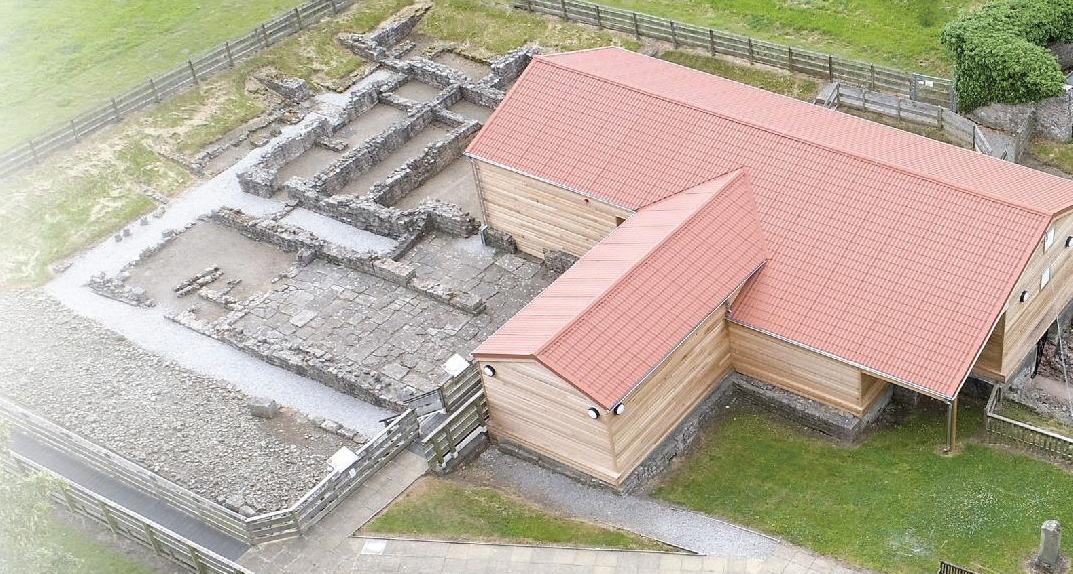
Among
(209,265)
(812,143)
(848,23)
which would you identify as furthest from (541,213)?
(848,23)

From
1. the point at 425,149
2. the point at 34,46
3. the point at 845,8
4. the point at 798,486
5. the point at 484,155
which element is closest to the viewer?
the point at 798,486

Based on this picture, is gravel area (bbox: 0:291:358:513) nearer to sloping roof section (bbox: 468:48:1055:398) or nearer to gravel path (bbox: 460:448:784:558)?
gravel path (bbox: 460:448:784:558)

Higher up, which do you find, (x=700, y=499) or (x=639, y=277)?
(x=639, y=277)

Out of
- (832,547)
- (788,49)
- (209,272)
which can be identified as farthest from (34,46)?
(832,547)

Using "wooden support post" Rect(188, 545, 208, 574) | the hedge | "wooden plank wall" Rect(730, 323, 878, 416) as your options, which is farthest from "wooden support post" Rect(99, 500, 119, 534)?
the hedge

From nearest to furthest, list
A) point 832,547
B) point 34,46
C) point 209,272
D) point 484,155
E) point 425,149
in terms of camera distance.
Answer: point 832,547 → point 484,155 → point 209,272 → point 425,149 → point 34,46

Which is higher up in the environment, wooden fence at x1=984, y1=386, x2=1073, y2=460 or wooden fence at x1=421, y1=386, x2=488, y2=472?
wooden fence at x1=421, y1=386, x2=488, y2=472

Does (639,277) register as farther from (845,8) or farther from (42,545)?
(845,8)
